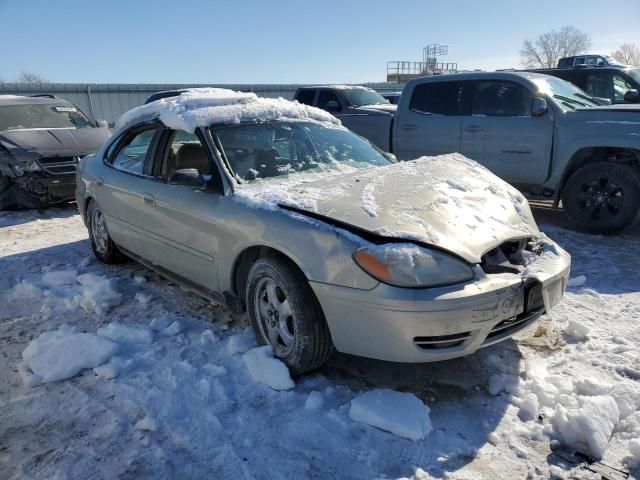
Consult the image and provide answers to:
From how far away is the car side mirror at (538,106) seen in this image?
6074 millimetres

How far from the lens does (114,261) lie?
16.9 feet

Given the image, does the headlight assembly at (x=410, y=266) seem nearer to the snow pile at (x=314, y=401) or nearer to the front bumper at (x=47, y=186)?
the snow pile at (x=314, y=401)

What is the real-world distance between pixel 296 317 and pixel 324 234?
0.50 m

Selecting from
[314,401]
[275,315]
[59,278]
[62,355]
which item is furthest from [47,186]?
[314,401]

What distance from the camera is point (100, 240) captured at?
5.17m

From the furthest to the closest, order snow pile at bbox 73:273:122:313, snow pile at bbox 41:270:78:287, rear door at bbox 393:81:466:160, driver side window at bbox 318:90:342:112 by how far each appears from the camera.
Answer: driver side window at bbox 318:90:342:112 < rear door at bbox 393:81:466:160 < snow pile at bbox 41:270:78:287 < snow pile at bbox 73:273:122:313

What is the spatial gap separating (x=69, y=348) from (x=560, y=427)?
297 cm

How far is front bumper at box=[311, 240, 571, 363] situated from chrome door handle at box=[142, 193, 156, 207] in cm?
184

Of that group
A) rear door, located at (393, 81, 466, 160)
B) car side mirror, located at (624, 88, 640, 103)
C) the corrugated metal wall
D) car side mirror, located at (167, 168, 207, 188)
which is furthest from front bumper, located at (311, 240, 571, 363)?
the corrugated metal wall

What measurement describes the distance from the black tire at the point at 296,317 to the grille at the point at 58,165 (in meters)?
5.90

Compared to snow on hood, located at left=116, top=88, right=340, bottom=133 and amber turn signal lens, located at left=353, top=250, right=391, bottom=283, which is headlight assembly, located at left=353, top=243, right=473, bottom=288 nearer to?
amber turn signal lens, located at left=353, top=250, right=391, bottom=283

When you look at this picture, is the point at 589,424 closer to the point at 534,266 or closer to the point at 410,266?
the point at 534,266

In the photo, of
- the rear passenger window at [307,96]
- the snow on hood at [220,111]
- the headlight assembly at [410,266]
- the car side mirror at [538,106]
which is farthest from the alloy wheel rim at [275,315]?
the rear passenger window at [307,96]

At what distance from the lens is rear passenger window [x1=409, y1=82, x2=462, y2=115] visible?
7.07m
